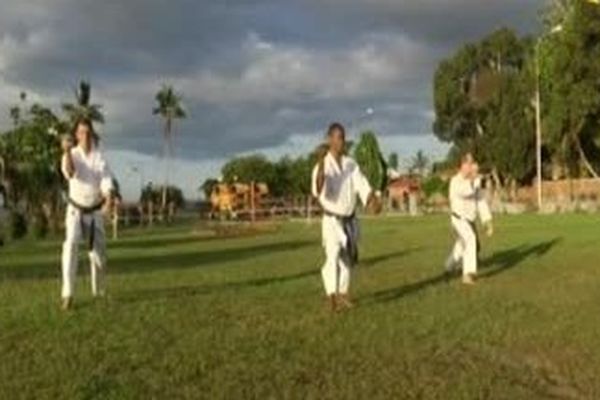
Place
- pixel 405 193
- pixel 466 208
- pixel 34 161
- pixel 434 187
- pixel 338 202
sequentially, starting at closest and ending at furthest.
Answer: pixel 338 202, pixel 466 208, pixel 34 161, pixel 405 193, pixel 434 187

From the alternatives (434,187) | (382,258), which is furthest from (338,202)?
(434,187)

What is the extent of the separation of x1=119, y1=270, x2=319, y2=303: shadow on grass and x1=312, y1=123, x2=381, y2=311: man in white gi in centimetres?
252

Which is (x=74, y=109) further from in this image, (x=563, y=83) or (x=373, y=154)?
(x=563, y=83)

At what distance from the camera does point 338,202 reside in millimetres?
16281

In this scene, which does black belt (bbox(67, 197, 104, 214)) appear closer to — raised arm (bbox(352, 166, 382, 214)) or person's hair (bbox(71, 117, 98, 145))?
person's hair (bbox(71, 117, 98, 145))

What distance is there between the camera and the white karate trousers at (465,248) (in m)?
20.8

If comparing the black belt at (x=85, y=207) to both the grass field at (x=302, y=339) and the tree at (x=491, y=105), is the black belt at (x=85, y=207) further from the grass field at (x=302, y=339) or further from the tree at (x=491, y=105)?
the tree at (x=491, y=105)

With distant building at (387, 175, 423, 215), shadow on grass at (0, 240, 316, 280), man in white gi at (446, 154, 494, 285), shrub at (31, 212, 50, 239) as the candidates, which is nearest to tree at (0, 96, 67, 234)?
shrub at (31, 212, 50, 239)

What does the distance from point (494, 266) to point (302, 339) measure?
12.1m

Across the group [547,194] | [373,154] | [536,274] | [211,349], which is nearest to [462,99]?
[373,154]

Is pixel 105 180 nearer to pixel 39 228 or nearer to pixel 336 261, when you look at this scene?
pixel 336 261

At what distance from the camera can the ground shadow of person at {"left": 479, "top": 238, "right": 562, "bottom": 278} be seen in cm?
2347

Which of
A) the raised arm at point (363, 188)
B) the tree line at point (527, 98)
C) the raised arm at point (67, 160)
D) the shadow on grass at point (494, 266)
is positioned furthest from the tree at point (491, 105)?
the raised arm at point (67, 160)

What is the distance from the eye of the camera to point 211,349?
39.6ft
